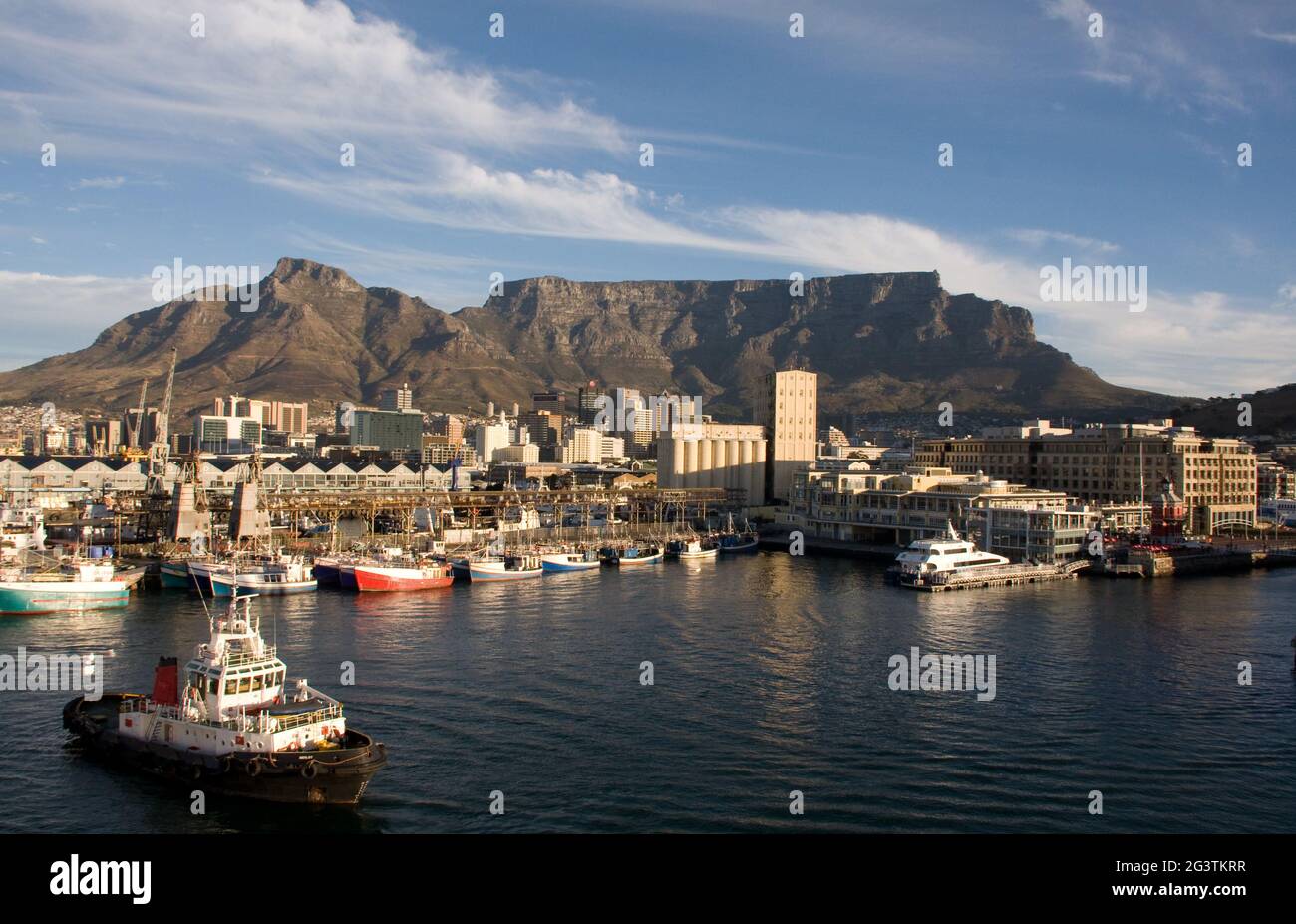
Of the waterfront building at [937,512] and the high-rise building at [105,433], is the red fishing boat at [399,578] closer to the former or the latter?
the waterfront building at [937,512]

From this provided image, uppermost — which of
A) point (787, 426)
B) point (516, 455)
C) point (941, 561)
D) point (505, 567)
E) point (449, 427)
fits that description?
point (449, 427)

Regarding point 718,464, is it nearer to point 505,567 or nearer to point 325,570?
point 505,567

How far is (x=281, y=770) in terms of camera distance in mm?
14219

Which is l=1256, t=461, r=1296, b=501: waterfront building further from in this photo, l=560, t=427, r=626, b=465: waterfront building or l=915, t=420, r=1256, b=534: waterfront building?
l=560, t=427, r=626, b=465: waterfront building

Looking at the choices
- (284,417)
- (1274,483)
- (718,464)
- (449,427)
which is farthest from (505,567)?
(284,417)

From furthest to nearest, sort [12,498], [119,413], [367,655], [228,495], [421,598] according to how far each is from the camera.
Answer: [119,413], [228,495], [12,498], [421,598], [367,655]

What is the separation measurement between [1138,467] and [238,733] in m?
52.9

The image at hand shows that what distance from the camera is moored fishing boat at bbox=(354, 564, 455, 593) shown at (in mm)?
33938

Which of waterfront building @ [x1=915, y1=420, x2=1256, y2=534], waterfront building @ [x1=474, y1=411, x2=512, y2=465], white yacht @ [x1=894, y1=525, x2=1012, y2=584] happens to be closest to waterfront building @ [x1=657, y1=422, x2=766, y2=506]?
waterfront building @ [x1=915, y1=420, x2=1256, y2=534]

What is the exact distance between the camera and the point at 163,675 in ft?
52.4

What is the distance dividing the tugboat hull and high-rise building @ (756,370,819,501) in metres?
59.8
